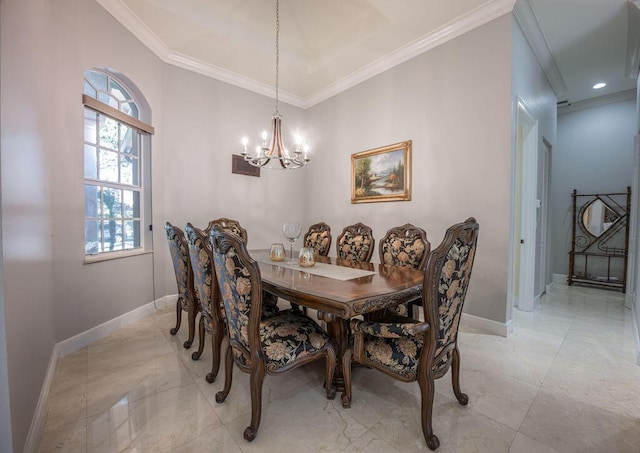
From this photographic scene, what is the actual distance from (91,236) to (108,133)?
1.05 meters

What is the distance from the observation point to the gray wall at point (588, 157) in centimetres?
430

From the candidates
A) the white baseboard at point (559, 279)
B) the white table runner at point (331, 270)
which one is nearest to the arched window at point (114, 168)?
the white table runner at point (331, 270)

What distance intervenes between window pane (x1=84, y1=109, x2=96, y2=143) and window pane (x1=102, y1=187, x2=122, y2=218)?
1.57 ft

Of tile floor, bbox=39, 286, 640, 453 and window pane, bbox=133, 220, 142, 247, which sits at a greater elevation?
window pane, bbox=133, 220, 142, 247

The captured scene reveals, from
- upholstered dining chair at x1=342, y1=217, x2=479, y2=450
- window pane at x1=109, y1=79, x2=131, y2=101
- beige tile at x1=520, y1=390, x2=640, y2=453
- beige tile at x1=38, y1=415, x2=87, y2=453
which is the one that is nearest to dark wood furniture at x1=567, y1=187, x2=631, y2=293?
beige tile at x1=520, y1=390, x2=640, y2=453

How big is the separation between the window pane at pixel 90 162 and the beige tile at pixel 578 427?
12.3ft

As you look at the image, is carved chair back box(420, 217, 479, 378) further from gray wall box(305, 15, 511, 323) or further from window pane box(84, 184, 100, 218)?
window pane box(84, 184, 100, 218)

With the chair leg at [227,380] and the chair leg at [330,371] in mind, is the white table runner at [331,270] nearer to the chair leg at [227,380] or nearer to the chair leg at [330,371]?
the chair leg at [330,371]

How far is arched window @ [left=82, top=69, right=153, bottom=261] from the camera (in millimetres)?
2566

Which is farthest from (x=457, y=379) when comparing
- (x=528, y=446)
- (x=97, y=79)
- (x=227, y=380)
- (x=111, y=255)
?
(x=97, y=79)

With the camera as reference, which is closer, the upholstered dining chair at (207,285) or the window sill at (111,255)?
the upholstered dining chair at (207,285)

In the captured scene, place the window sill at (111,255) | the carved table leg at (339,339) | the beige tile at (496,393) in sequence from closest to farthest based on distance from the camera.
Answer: the beige tile at (496,393), the carved table leg at (339,339), the window sill at (111,255)

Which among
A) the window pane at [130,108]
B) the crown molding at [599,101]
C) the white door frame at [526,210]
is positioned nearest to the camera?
the window pane at [130,108]

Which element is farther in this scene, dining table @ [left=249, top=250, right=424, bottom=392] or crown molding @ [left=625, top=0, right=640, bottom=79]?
crown molding @ [left=625, top=0, right=640, bottom=79]
